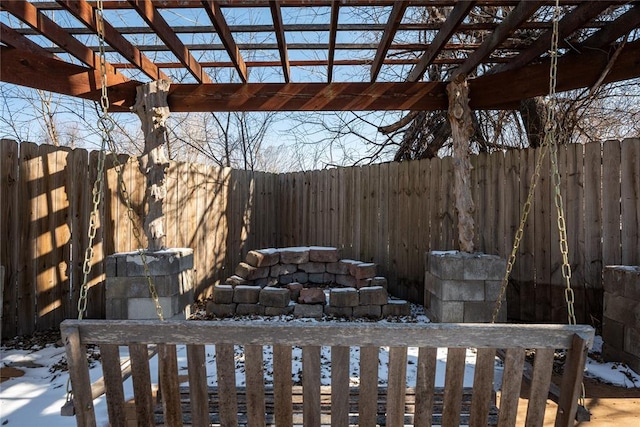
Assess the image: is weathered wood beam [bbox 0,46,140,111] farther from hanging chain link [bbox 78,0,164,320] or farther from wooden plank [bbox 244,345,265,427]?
wooden plank [bbox 244,345,265,427]

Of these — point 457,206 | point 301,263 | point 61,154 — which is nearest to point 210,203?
point 301,263

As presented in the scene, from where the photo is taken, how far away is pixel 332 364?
160 centimetres

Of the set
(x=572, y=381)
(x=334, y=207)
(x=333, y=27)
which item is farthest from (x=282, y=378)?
(x=334, y=207)

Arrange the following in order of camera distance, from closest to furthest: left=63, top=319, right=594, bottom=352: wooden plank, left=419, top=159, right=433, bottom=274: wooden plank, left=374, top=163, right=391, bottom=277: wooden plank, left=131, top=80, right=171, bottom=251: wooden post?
left=63, top=319, right=594, bottom=352: wooden plank → left=131, top=80, right=171, bottom=251: wooden post → left=419, top=159, right=433, bottom=274: wooden plank → left=374, top=163, right=391, bottom=277: wooden plank

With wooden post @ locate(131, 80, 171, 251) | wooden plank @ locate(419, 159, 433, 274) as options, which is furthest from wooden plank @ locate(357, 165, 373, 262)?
wooden post @ locate(131, 80, 171, 251)

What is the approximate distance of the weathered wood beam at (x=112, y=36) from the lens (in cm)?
314

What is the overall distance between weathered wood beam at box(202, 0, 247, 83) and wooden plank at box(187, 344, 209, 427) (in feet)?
8.82

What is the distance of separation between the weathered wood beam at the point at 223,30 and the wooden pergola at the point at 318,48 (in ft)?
0.04

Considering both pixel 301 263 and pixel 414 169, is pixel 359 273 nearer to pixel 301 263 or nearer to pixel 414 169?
pixel 301 263

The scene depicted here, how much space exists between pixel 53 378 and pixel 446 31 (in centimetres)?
461

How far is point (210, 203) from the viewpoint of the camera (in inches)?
257

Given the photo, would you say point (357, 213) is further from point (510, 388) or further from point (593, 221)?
point (510, 388)

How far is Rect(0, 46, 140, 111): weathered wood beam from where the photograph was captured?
360 centimetres

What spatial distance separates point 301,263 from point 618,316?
4155 mm
